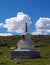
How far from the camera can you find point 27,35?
160ft

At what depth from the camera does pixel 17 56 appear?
46938 mm

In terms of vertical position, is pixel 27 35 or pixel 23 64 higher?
pixel 27 35

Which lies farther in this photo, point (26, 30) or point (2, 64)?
point (26, 30)

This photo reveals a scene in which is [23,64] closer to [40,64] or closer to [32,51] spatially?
[40,64]

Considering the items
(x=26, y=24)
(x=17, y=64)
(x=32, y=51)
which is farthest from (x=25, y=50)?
(x=17, y=64)

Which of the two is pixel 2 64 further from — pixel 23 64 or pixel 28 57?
pixel 28 57

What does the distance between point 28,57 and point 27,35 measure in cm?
395

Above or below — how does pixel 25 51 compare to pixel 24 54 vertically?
above

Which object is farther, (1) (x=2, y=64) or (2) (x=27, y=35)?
(2) (x=27, y=35)

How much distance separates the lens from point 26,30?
48906mm

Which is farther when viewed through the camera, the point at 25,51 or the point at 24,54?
the point at 25,51

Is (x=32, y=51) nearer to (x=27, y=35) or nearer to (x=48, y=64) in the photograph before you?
(x=27, y=35)

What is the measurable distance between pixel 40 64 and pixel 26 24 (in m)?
14.3

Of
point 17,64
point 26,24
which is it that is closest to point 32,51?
point 26,24
